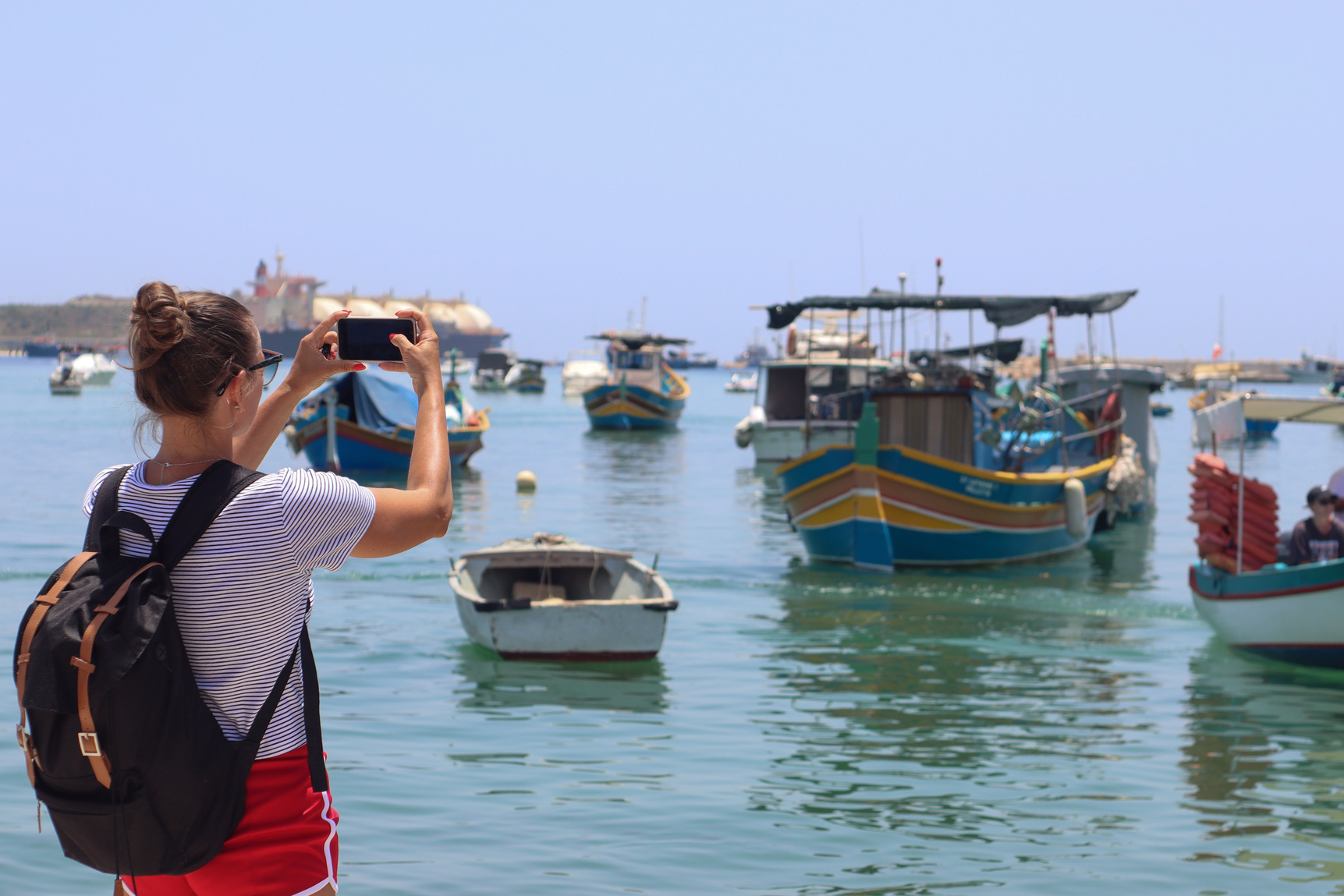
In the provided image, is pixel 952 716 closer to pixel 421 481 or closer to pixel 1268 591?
pixel 1268 591

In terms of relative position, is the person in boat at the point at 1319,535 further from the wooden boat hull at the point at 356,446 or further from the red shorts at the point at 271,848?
the wooden boat hull at the point at 356,446

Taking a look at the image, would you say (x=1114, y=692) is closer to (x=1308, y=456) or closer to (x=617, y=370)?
(x=1308, y=456)

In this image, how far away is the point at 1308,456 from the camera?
4647 cm

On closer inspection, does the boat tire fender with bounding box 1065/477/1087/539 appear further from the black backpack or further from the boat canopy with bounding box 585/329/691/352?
the boat canopy with bounding box 585/329/691/352

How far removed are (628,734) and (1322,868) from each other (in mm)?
4357

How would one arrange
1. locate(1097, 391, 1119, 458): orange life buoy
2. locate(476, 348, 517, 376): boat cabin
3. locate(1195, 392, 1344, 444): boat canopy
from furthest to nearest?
locate(476, 348, 517, 376): boat cabin
locate(1097, 391, 1119, 458): orange life buoy
locate(1195, 392, 1344, 444): boat canopy

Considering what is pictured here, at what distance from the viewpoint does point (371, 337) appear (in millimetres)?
2869

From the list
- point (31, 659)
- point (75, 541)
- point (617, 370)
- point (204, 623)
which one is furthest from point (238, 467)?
point (617, 370)

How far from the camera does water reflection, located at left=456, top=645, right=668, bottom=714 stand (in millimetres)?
10234

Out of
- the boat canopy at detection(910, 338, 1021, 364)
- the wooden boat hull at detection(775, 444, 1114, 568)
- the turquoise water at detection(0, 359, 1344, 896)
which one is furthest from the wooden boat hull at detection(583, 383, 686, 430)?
the turquoise water at detection(0, 359, 1344, 896)

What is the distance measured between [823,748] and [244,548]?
715 cm

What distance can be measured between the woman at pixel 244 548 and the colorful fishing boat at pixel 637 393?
5098 centimetres

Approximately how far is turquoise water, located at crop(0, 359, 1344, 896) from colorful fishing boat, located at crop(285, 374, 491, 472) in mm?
14801

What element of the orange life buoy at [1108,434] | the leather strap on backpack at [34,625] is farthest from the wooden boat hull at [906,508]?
the leather strap on backpack at [34,625]
